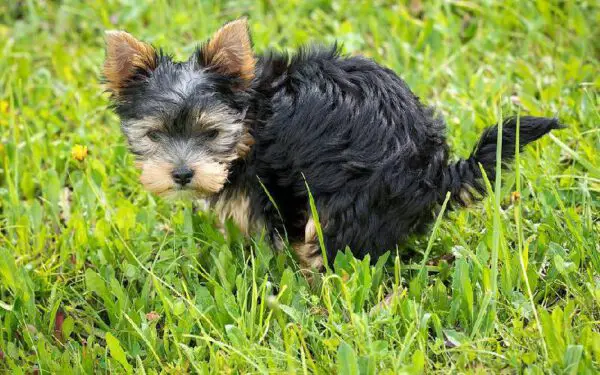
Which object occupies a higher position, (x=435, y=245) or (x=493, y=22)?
(x=493, y=22)

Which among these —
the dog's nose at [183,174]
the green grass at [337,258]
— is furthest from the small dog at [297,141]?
the green grass at [337,258]

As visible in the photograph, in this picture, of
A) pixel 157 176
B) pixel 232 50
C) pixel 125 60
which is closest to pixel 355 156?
pixel 232 50

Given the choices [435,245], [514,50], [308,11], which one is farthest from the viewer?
[308,11]

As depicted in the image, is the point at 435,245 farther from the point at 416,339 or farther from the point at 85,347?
the point at 85,347

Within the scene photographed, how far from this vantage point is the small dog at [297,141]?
3746 mm

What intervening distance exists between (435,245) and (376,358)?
3.95 ft

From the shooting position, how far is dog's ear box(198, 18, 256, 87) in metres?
3.96

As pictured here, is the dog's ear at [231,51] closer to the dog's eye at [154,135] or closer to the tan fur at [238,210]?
the dog's eye at [154,135]

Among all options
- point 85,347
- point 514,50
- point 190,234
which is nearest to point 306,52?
point 190,234

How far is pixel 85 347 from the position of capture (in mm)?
3715

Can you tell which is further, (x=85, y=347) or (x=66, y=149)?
(x=66, y=149)

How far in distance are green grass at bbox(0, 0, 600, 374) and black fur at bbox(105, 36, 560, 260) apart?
179 mm

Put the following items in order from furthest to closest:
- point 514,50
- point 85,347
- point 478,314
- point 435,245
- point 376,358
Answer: point 514,50
point 435,245
point 85,347
point 478,314
point 376,358

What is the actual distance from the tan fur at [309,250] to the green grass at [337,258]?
0.09 meters
